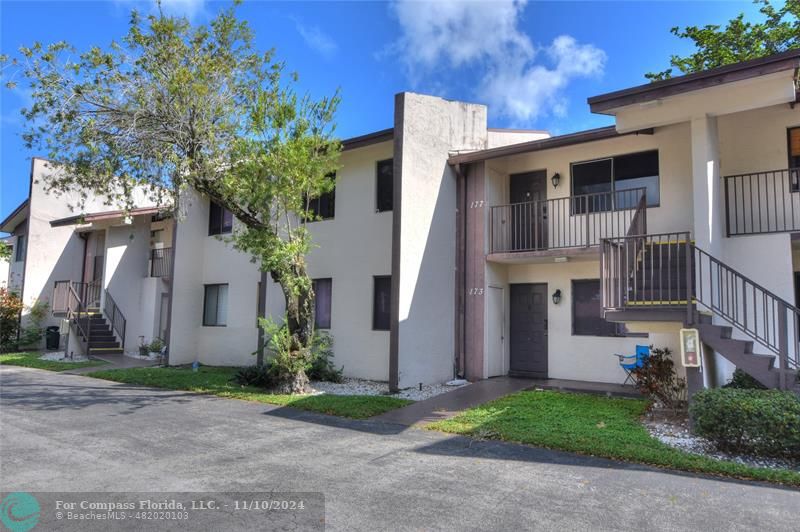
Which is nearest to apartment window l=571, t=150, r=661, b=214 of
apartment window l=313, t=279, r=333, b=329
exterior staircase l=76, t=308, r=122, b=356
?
apartment window l=313, t=279, r=333, b=329

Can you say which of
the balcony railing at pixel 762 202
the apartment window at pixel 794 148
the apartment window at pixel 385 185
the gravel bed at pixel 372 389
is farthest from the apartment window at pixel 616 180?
the gravel bed at pixel 372 389

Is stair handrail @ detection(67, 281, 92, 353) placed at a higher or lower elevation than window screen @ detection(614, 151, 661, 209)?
lower

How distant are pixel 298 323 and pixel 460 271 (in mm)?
4010

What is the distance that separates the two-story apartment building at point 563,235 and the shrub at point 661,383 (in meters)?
0.61

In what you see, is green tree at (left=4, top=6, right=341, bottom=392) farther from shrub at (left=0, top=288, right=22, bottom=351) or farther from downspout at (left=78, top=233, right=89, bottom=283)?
downspout at (left=78, top=233, right=89, bottom=283)

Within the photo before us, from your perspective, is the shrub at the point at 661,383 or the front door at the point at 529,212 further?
the front door at the point at 529,212

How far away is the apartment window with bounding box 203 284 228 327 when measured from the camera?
16109 millimetres

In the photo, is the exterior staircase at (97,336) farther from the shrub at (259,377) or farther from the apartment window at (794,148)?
the apartment window at (794,148)

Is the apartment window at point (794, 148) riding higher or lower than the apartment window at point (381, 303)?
higher

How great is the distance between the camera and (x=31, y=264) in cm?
2162

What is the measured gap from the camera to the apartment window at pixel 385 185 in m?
12.5

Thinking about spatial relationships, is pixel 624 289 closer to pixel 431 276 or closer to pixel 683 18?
pixel 431 276

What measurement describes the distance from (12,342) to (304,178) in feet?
60.4

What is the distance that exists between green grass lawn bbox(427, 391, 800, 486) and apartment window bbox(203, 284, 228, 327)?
10.1 m
